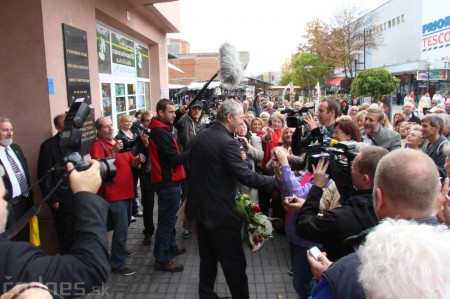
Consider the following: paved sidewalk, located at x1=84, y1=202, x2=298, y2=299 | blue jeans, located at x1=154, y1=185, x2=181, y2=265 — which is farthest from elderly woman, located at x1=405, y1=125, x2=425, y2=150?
blue jeans, located at x1=154, y1=185, x2=181, y2=265

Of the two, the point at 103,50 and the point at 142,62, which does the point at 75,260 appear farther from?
the point at 142,62

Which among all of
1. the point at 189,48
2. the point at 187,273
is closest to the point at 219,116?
the point at 187,273

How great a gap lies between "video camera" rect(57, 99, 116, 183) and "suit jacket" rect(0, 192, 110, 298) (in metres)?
0.17

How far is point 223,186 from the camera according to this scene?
325cm

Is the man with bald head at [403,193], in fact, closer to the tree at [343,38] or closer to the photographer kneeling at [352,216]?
the photographer kneeling at [352,216]

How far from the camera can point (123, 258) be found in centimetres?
446

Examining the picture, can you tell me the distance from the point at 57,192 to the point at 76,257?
9.35 feet

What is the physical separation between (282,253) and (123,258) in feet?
7.09

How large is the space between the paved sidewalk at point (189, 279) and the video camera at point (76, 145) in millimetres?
2567

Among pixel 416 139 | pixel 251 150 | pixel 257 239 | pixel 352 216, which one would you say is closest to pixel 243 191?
pixel 251 150

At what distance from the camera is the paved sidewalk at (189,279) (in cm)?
394

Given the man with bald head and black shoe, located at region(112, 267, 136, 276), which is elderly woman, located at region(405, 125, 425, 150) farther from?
black shoe, located at region(112, 267, 136, 276)

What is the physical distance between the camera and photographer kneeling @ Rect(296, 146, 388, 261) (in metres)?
2.03

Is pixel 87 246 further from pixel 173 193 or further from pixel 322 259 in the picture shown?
pixel 173 193
